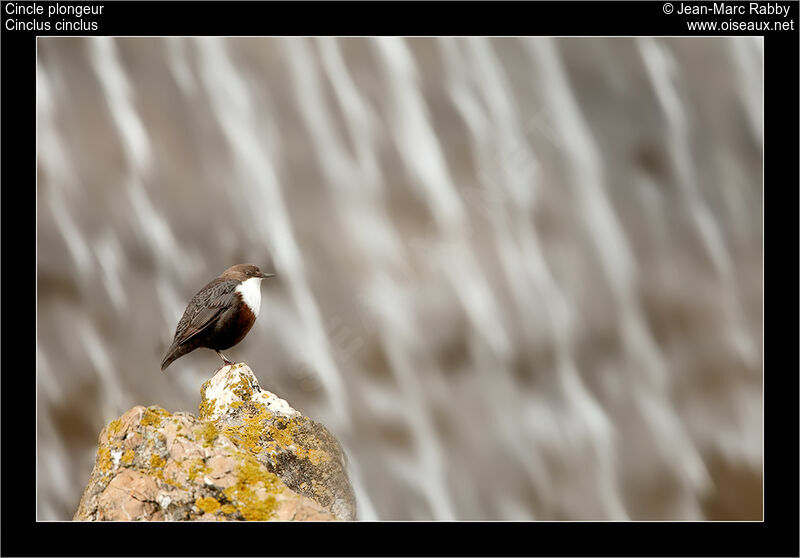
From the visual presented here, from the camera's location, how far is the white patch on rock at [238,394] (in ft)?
13.8

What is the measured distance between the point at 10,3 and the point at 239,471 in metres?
4.52

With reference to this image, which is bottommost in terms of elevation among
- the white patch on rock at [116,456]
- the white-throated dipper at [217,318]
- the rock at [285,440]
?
the rock at [285,440]

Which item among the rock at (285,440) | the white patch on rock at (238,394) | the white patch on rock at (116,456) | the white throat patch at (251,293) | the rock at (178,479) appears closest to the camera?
the rock at (178,479)

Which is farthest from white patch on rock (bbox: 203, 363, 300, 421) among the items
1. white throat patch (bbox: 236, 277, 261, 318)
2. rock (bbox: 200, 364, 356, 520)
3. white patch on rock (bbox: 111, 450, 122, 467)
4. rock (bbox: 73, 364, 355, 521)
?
white throat patch (bbox: 236, 277, 261, 318)

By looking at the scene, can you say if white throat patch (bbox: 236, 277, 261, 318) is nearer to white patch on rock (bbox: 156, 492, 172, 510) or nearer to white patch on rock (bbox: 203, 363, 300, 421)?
white patch on rock (bbox: 203, 363, 300, 421)

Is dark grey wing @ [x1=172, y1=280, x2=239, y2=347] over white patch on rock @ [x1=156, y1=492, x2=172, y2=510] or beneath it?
over

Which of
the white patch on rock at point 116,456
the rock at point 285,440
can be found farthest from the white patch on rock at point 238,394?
the white patch on rock at point 116,456

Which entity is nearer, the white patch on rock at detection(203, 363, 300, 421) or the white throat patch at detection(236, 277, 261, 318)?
the white patch on rock at detection(203, 363, 300, 421)

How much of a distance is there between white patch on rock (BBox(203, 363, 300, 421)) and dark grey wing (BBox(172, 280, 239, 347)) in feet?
3.91

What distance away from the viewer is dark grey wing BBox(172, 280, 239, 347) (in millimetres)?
5562

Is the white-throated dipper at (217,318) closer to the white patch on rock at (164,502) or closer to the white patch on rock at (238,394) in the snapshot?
the white patch on rock at (238,394)

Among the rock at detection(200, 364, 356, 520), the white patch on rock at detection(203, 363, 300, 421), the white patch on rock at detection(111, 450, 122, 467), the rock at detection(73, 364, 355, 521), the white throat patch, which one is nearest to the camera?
the rock at detection(73, 364, 355, 521)

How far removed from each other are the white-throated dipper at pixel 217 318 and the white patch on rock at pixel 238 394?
1.20 metres

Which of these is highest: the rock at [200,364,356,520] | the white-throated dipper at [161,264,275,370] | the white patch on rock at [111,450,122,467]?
the white-throated dipper at [161,264,275,370]
